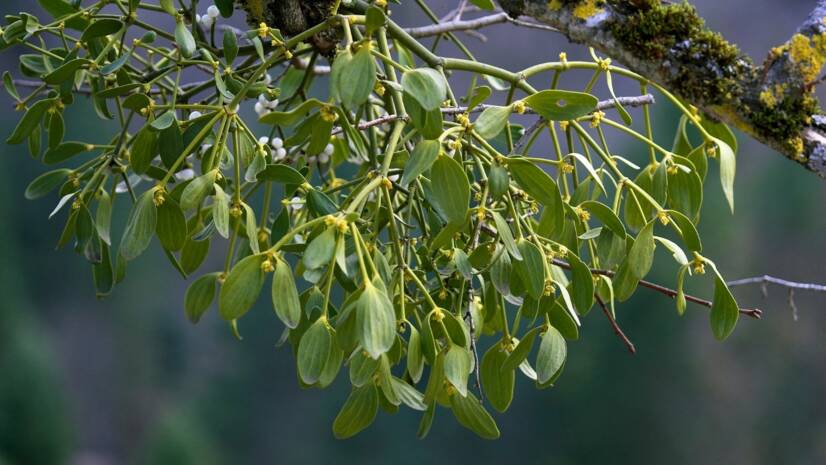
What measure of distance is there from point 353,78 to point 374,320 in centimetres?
12

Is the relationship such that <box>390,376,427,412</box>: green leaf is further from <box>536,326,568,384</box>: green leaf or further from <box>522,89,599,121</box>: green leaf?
<box>522,89,599,121</box>: green leaf

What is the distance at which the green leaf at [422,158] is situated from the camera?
1.41ft

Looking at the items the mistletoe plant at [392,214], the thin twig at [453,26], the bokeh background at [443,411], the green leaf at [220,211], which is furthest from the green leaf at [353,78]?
the bokeh background at [443,411]

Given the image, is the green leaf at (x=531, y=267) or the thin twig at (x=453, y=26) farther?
the thin twig at (x=453, y=26)

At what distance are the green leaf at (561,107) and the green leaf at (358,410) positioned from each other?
0.19 metres

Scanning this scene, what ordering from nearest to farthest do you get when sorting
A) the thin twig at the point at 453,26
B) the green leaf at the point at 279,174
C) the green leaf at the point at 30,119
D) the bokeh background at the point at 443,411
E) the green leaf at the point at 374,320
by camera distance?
the green leaf at the point at 374,320 < the green leaf at the point at 279,174 < the green leaf at the point at 30,119 < the thin twig at the point at 453,26 < the bokeh background at the point at 443,411

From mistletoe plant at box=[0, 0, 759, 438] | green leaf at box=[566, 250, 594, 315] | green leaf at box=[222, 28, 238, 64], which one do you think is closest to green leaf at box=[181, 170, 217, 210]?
mistletoe plant at box=[0, 0, 759, 438]

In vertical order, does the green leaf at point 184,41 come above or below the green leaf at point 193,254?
above

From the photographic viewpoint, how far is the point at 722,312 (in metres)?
0.51

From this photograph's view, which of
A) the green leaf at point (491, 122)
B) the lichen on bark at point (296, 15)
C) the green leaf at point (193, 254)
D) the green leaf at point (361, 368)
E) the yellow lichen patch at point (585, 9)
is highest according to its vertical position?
the yellow lichen patch at point (585, 9)

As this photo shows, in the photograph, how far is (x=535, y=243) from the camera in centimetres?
48

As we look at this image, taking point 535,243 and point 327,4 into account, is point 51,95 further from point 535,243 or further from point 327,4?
point 535,243

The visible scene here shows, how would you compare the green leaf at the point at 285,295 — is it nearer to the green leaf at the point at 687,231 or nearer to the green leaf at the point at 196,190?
the green leaf at the point at 196,190

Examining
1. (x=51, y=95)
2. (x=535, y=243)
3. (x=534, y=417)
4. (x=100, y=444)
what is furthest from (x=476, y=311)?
(x=100, y=444)
